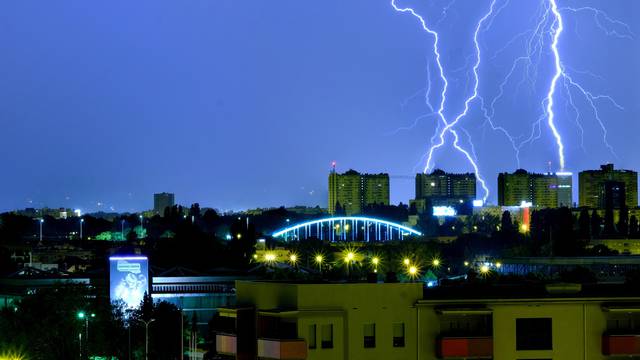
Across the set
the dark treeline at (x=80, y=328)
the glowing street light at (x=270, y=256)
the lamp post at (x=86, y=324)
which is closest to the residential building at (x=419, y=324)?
the dark treeline at (x=80, y=328)

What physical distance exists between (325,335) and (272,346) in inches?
43.5

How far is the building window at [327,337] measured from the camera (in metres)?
25.3

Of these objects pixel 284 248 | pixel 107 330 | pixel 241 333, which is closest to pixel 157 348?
pixel 107 330

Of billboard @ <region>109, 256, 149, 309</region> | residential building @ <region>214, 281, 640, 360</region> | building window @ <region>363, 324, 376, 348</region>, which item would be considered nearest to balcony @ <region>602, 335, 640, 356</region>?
residential building @ <region>214, 281, 640, 360</region>

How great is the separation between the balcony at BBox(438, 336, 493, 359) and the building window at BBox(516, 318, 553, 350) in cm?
110

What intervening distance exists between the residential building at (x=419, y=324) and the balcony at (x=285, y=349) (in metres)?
0.02

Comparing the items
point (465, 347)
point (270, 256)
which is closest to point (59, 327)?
point (465, 347)

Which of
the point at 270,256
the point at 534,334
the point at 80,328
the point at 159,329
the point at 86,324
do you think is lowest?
the point at 159,329

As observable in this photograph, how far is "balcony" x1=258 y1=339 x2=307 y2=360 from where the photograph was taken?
24.6 m

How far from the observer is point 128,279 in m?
57.2

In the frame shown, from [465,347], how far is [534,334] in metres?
1.80

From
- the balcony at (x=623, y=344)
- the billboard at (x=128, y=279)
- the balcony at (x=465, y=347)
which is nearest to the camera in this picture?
the balcony at (x=465, y=347)

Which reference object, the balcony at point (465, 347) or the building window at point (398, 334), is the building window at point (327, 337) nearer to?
the building window at point (398, 334)

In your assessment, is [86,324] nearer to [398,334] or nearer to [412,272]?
[398,334]
